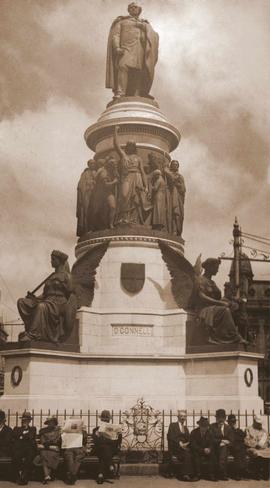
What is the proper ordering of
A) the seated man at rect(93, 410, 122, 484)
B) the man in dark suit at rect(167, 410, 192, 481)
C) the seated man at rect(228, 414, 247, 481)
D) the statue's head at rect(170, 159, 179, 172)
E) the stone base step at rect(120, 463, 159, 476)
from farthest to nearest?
1. the statue's head at rect(170, 159, 179, 172)
2. the stone base step at rect(120, 463, 159, 476)
3. the seated man at rect(228, 414, 247, 481)
4. the man in dark suit at rect(167, 410, 192, 481)
5. the seated man at rect(93, 410, 122, 484)

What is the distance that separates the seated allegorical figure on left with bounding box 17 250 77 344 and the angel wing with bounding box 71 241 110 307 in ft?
2.07

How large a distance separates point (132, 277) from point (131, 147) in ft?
13.0

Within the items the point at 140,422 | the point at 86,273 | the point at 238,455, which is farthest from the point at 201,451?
the point at 86,273

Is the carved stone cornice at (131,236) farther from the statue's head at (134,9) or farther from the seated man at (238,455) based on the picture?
the statue's head at (134,9)

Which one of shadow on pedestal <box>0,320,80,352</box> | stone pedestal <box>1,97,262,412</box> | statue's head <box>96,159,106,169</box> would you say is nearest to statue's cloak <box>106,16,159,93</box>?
stone pedestal <box>1,97,262,412</box>

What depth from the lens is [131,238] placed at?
19.9m

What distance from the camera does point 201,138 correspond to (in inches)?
987

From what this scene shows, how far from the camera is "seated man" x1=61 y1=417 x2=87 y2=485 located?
13127mm

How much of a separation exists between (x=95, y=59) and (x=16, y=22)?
13.9 ft

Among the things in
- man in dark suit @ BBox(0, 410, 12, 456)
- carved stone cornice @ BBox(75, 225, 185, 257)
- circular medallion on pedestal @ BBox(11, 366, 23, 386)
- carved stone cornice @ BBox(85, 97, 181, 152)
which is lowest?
man in dark suit @ BBox(0, 410, 12, 456)

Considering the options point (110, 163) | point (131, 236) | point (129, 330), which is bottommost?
point (129, 330)

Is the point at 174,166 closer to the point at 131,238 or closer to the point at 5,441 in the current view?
the point at 131,238

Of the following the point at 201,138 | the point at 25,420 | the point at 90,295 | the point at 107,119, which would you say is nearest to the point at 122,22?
the point at 107,119

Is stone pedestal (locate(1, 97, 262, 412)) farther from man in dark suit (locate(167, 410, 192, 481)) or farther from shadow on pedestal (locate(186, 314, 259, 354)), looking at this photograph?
man in dark suit (locate(167, 410, 192, 481))
